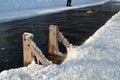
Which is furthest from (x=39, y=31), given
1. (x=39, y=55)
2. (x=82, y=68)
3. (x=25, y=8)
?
(x=25, y=8)

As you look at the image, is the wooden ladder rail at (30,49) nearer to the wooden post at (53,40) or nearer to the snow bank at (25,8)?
the wooden post at (53,40)

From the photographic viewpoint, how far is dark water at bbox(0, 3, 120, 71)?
13086 millimetres

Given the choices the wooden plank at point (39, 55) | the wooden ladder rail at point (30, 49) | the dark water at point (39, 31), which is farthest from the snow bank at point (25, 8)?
the wooden plank at point (39, 55)

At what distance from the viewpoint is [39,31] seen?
18859mm

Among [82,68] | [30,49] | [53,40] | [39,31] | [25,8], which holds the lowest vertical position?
[25,8]

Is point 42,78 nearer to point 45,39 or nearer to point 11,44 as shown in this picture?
point 11,44

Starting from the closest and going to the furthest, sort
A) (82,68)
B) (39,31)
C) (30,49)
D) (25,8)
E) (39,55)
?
(82,68) → (39,55) → (30,49) → (39,31) → (25,8)

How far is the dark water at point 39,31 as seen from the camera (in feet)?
42.9

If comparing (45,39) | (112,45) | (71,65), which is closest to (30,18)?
(45,39)

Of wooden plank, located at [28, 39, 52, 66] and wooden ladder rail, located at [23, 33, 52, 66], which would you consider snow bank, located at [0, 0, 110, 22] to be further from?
wooden plank, located at [28, 39, 52, 66]

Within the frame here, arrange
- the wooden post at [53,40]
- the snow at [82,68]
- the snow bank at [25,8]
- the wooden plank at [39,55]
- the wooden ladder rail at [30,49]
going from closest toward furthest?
1. the snow at [82,68]
2. the wooden plank at [39,55]
3. the wooden ladder rail at [30,49]
4. the wooden post at [53,40]
5. the snow bank at [25,8]

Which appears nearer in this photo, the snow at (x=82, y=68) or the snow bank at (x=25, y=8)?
the snow at (x=82, y=68)

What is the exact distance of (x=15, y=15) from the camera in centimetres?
2500

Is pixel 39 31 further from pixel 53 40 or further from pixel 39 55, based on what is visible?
pixel 39 55
